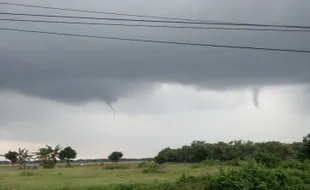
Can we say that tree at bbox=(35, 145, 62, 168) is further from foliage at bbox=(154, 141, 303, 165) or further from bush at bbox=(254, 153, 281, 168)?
bush at bbox=(254, 153, 281, 168)

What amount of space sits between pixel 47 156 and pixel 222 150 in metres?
37.0

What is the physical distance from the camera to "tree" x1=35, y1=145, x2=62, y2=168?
95.7 meters

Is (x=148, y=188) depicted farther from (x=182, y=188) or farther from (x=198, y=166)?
(x=198, y=166)

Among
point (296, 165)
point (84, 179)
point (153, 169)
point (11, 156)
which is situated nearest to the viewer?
point (296, 165)

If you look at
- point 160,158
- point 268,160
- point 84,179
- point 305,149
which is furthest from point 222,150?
point 268,160

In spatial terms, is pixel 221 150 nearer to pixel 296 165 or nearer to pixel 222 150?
pixel 222 150

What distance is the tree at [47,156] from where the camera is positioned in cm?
9569

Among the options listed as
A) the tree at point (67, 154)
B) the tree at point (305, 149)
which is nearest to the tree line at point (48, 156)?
the tree at point (67, 154)

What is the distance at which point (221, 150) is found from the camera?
80.8 m

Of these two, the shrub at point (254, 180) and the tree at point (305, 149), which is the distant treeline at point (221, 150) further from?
the shrub at point (254, 180)

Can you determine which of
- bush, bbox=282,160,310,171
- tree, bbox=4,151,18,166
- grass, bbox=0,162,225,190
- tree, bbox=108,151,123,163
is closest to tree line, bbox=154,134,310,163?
grass, bbox=0,162,225,190

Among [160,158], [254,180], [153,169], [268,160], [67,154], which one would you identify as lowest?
[254,180]

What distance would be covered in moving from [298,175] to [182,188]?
342 inches

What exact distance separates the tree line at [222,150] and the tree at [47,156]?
2157cm
